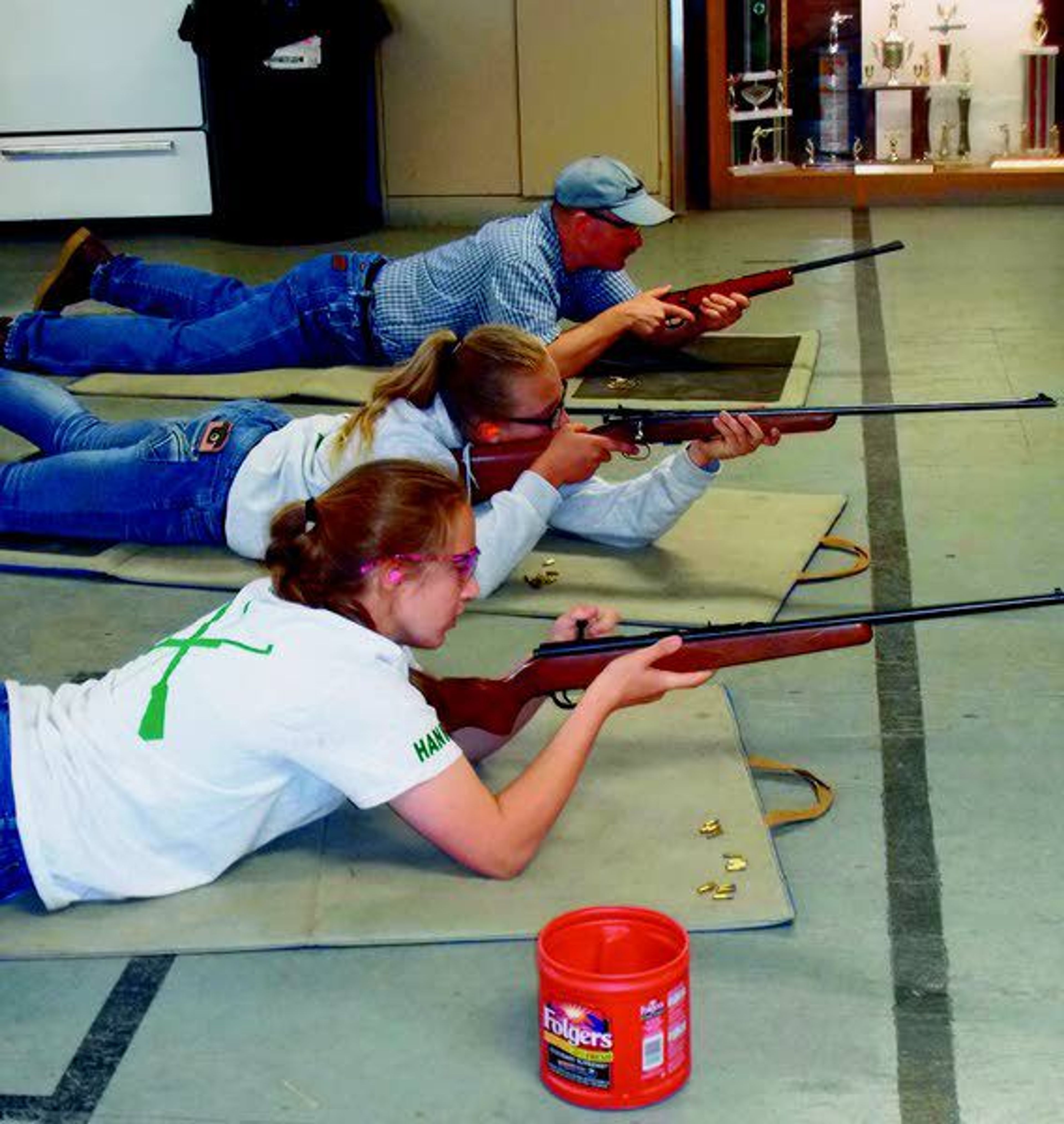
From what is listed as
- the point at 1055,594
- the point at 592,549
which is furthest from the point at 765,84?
the point at 1055,594

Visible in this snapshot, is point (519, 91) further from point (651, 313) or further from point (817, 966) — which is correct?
point (817, 966)

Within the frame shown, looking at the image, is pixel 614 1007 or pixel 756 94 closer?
pixel 614 1007

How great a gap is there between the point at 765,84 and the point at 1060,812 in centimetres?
718

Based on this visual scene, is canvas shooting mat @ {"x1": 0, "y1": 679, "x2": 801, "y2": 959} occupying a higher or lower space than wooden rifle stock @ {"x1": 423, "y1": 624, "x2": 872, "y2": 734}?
lower

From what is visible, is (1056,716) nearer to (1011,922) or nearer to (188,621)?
(1011,922)

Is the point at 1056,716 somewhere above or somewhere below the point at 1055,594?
below

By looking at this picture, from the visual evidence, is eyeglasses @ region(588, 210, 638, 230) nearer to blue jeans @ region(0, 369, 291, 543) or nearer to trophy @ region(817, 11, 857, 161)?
blue jeans @ region(0, 369, 291, 543)

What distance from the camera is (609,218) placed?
5.54 metres

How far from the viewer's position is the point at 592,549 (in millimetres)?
4641

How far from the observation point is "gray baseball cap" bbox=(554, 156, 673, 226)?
5480 millimetres

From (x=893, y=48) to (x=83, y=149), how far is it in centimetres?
406

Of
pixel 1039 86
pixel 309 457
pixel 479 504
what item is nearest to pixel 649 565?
pixel 479 504

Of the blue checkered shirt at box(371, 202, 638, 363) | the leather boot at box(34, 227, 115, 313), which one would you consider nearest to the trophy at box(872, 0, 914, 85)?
the blue checkered shirt at box(371, 202, 638, 363)

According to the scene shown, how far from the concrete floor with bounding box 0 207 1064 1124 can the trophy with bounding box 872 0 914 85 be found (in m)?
5.50
